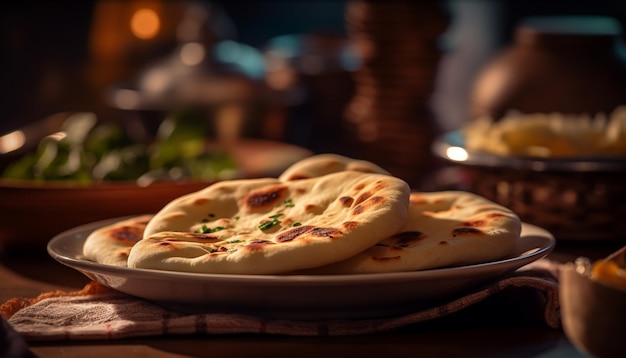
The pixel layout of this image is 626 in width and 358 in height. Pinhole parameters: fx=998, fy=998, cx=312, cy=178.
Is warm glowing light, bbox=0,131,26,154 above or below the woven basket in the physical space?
above

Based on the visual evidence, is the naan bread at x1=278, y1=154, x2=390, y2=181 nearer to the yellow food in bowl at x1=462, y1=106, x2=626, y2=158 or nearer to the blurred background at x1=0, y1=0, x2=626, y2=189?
the yellow food in bowl at x1=462, y1=106, x2=626, y2=158

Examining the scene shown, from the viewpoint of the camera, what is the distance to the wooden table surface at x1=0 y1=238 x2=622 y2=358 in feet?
2.81

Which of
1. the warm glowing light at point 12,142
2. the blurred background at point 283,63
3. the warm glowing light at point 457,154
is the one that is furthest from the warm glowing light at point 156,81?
the warm glowing light at point 457,154

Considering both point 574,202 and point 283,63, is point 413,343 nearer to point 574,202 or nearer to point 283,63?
point 574,202

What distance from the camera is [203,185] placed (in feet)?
4.39

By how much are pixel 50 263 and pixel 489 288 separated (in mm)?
613

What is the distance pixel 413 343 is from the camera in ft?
2.88

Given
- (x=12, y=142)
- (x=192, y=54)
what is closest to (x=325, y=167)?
(x=12, y=142)

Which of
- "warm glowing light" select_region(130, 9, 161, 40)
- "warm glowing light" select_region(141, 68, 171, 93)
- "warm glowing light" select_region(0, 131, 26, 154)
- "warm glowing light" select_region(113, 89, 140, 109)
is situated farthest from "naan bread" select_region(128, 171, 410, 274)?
"warm glowing light" select_region(130, 9, 161, 40)

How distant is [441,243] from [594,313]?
9.0 inches

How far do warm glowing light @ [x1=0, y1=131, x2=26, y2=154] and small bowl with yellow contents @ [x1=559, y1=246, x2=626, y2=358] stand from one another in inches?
46.3

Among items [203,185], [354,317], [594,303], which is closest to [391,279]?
[354,317]

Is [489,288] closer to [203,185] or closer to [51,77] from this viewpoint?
[203,185]

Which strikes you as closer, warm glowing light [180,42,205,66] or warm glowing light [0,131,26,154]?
warm glowing light [0,131,26,154]
